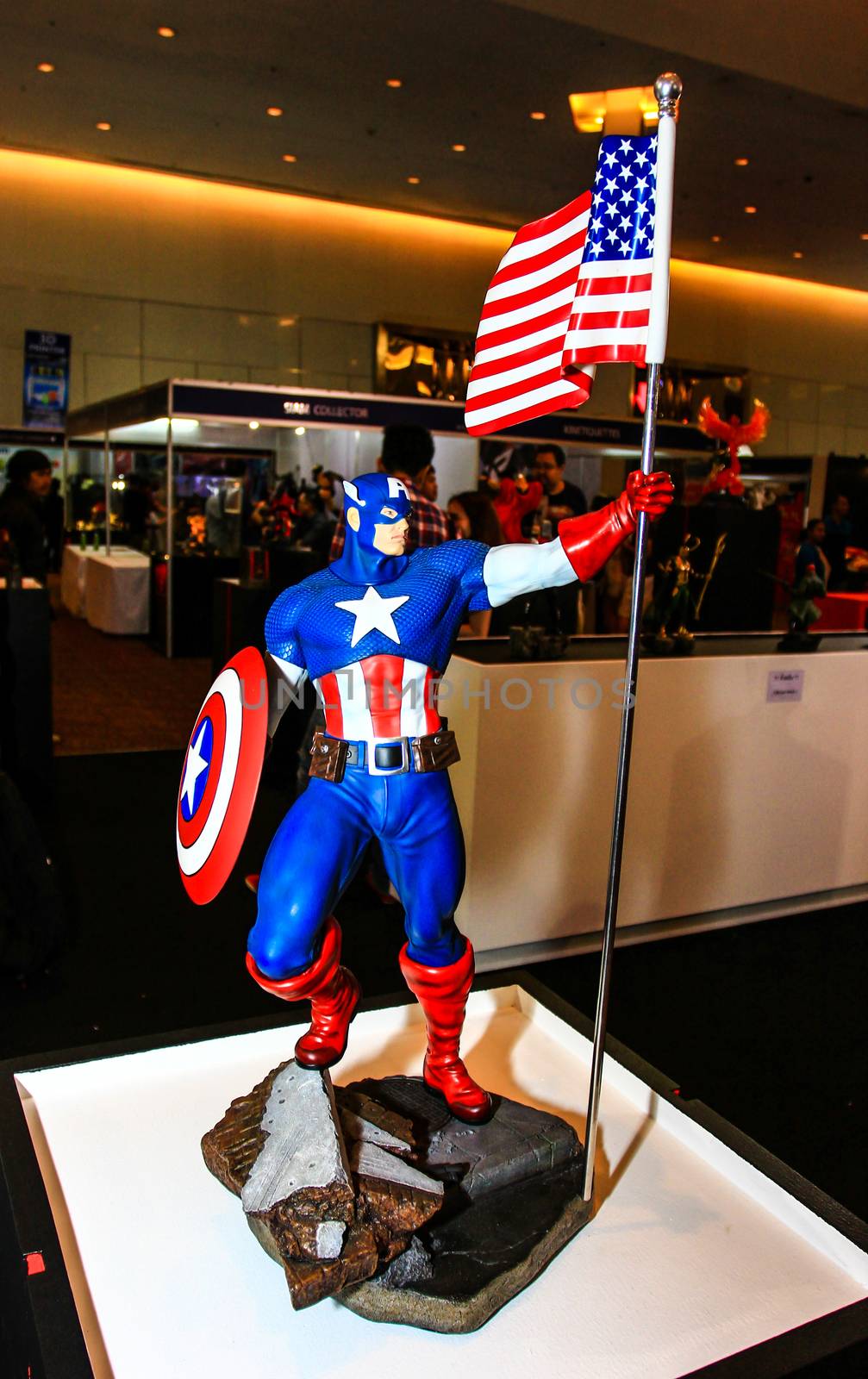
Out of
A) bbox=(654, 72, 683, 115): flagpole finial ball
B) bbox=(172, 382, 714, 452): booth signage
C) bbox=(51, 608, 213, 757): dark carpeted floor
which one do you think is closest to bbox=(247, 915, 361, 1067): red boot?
bbox=(654, 72, 683, 115): flagpole finial ball

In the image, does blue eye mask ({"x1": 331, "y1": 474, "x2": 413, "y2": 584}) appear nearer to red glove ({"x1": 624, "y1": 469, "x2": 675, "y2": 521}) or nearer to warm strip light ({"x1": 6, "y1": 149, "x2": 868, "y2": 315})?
red glove ({"x1": 624, "y1": 469, "x2": 675, "y2": 521})

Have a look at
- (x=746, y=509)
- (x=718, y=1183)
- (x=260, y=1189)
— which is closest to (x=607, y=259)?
(x=260, y=1189)

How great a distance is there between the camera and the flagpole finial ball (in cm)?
154

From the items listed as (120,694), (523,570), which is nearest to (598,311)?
(523,570)

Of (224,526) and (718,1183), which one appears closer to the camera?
(718,1183)

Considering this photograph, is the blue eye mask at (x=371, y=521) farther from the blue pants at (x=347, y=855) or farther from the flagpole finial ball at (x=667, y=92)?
the flagpole finial ball at (x=667, y=92)

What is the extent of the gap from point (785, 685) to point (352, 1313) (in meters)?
2.57

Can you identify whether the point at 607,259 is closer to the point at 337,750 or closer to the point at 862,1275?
the point at 337,750

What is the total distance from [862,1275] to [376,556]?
56.5 inches

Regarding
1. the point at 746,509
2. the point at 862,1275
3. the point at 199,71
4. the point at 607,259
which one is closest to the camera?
the point at 607,259

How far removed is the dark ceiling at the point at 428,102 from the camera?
22.7 ft

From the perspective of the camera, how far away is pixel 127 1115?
7.14ft

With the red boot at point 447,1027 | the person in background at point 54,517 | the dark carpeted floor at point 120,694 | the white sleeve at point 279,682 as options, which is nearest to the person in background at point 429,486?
the white sleeve at point 279,682

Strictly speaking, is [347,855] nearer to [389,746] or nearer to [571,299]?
[389,746]
